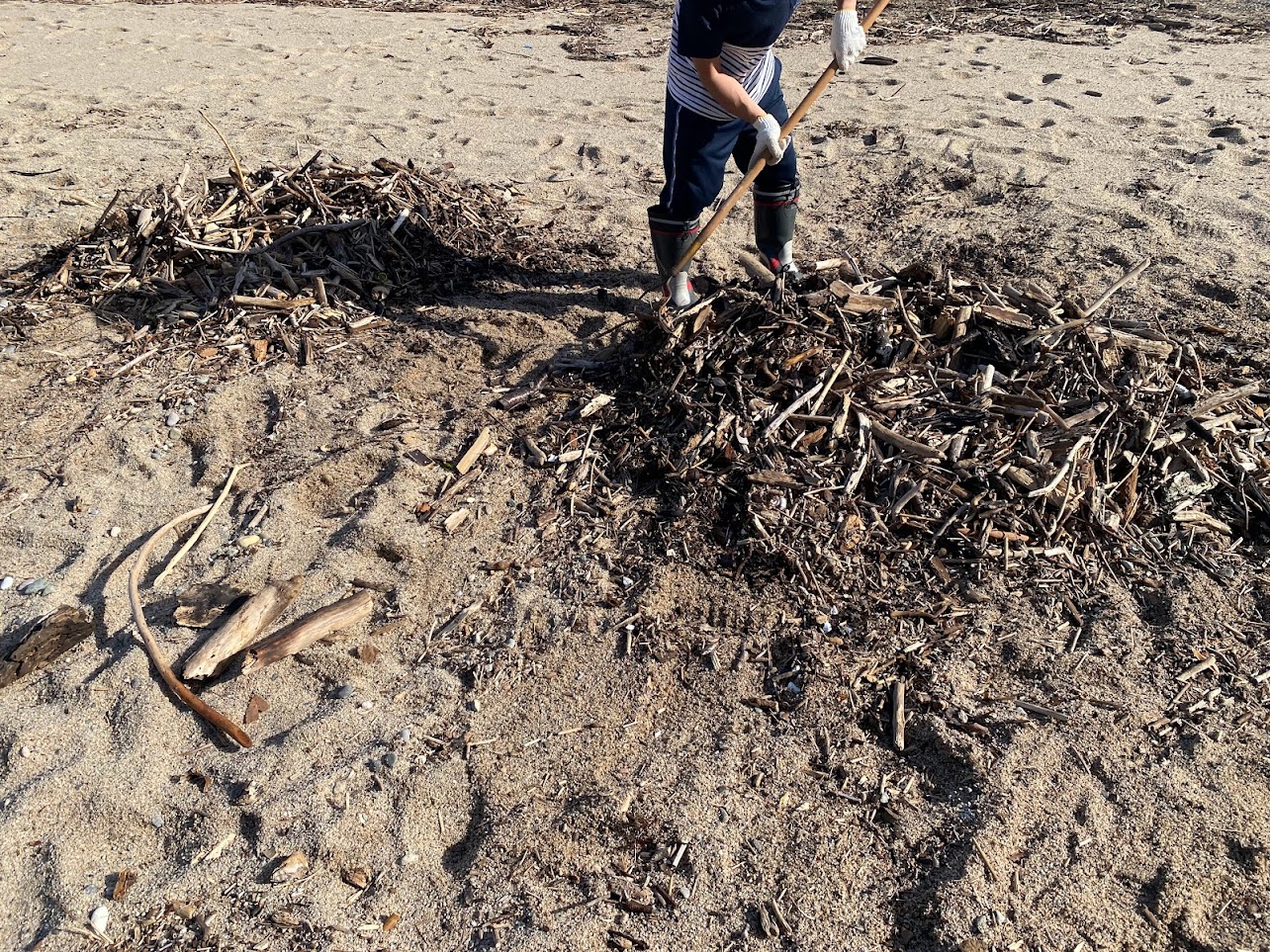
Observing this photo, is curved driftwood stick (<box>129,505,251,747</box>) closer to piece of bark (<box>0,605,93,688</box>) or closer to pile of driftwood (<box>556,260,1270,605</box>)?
piece of bark (<box>0,605,93,688</box>)

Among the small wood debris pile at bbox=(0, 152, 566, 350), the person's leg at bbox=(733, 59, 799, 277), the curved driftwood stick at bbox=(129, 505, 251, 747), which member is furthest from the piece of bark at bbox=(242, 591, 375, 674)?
the person's leg at bbox=(733, 59, 799, 277)

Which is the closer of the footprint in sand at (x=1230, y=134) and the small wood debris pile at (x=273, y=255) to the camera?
the small wood debris pile at (x=273, y=255)

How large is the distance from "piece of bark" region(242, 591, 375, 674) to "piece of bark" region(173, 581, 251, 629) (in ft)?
0.65

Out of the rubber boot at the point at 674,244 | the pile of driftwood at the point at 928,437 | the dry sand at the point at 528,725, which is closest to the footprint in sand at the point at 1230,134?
the dry sand at the point at 528,725

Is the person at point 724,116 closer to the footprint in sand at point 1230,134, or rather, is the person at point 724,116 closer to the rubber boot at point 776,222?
the rubber boot at point 776,222

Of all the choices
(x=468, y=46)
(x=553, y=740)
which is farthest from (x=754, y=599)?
(x=468, y=46)

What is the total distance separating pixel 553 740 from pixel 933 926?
1.03 meters

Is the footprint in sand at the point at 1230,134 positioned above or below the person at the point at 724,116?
below

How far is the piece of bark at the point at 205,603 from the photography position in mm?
2789

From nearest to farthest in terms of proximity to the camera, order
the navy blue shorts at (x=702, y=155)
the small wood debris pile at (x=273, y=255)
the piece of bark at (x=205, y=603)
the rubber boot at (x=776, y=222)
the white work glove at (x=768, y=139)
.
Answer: the piece of bark at (x=205, y=603), the white work glove at (x=768, y=139), the navy blue shorts at (x=702, y=155), the rubber boot at (x=776, y=222), the small wood debris pile at (x=273, y=255)

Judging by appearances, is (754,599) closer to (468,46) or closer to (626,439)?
(626,439)

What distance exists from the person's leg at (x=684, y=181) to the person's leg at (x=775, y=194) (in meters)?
0.25

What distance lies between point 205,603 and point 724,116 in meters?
2.56

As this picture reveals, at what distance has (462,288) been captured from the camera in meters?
4.51
